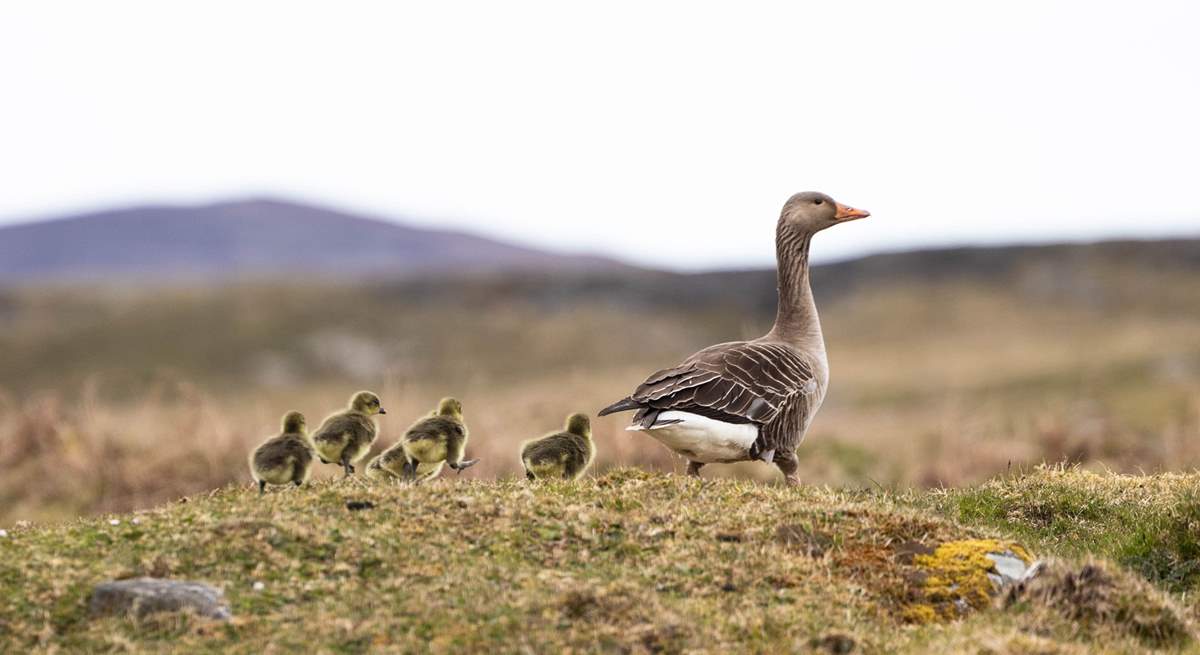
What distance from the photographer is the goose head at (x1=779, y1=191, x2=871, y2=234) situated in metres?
12.6

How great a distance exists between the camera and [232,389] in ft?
223

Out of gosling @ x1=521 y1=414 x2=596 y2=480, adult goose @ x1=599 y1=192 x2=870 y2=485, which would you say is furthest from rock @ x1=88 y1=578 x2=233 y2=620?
adult goose @ x1=599 y1=192 x2=870 y2=485

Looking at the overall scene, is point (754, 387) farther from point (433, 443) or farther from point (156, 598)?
point (156, 598)

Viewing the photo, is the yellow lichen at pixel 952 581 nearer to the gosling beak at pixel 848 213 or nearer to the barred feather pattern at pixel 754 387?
the barred feather pattern at pixel 754 387

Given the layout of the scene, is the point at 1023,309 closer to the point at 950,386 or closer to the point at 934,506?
the point at 950,386

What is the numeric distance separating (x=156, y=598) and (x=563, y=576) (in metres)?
2.14

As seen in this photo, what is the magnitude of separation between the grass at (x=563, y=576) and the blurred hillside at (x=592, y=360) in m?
9.07

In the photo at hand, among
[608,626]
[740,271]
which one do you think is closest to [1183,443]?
[608,626]

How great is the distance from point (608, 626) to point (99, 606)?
8.75 ft

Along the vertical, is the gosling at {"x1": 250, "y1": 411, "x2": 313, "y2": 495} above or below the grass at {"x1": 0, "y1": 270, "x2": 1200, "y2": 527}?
above

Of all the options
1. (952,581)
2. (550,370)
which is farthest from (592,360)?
(952,581)

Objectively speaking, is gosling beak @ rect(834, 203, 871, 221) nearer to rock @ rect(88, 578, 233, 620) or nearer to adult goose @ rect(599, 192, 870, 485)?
adult goose @ rect(599, 192, 870, 485)

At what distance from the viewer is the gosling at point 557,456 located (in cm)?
996

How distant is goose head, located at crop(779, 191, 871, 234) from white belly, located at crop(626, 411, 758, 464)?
122 inches
